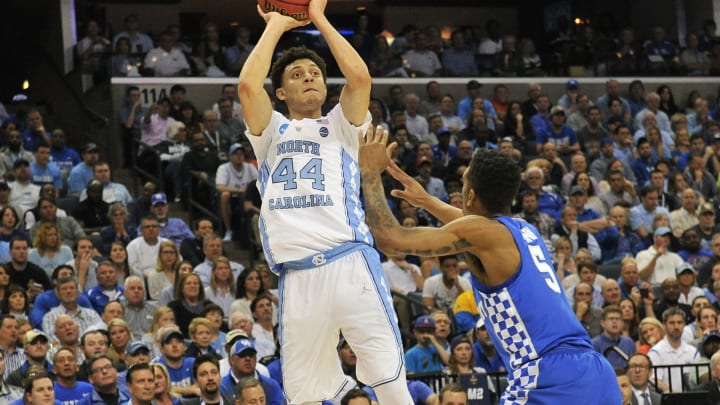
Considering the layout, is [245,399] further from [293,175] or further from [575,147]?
[575,147]

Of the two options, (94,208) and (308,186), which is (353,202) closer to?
(308,186)

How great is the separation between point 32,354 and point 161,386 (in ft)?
5.02

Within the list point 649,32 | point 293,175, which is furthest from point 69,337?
point 649,32

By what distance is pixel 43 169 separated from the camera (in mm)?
17359

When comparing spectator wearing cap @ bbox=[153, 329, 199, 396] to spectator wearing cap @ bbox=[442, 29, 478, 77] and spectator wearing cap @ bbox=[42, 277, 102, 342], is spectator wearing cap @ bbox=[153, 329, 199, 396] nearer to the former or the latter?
spectator wearing cap @ bbox=[42, 277, 102, 342]

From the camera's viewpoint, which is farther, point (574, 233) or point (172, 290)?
point (574, 233)

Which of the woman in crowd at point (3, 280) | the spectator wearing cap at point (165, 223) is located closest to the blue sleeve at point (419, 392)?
the woman in crowd at point (3, 280)

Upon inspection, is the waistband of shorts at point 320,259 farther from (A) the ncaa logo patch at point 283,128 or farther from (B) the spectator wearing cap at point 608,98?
(B) the spectator wearing cap at point 608,98

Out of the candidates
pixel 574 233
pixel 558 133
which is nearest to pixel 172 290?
pixel 574 233

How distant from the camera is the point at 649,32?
28219 mm

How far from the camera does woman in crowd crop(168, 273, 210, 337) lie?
13.9 meters

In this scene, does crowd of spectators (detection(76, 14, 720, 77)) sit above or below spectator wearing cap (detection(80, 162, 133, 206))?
above

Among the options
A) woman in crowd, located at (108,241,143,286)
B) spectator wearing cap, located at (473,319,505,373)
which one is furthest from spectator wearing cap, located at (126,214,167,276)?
spectator wearing cap, located at (473,319,505,373)

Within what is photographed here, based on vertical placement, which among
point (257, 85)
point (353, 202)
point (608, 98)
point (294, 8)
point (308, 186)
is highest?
point (294, 8)
